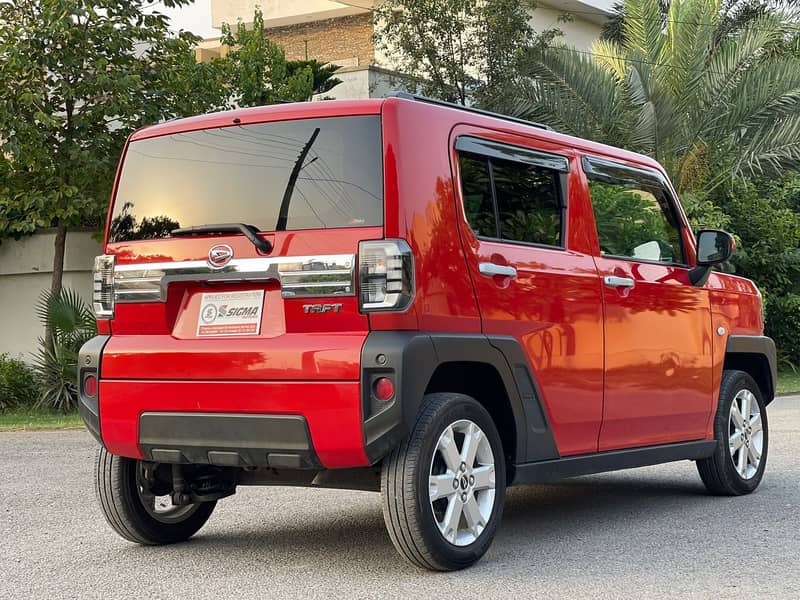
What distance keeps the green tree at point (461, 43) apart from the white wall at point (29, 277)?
7.75 metres

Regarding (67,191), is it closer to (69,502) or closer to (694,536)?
(69,502)

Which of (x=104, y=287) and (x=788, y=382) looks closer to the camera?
(x=104, y=287)

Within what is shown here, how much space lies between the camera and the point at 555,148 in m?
6.63

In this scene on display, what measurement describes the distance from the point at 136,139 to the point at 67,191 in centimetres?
1087

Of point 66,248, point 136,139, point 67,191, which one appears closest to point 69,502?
point 136,139

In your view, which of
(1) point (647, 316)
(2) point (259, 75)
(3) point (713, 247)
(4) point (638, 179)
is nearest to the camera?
(1) point (647, 316)

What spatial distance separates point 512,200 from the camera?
6215 millimetres

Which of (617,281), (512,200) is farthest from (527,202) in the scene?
(617,281)

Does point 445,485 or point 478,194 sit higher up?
point 478,194

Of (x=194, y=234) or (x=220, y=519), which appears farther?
(x=220, y=519)

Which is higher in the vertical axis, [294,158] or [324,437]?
[294,158]

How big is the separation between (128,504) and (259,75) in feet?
49.5

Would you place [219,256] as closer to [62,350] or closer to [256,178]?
[256,178]

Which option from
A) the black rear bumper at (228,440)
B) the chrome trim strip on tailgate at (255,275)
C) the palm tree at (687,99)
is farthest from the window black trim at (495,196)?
the palm tree at (687,99)
